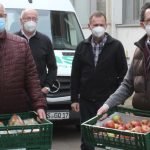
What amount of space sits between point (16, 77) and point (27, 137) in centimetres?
83

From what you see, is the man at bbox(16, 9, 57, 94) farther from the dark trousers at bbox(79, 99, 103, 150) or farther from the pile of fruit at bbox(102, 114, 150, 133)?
the pile of fruit at bbox(102, 114, 150, 133)

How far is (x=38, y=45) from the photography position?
6.26 metres

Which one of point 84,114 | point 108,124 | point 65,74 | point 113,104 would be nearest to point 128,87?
point 113,104

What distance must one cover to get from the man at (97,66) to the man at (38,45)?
0.52 metres

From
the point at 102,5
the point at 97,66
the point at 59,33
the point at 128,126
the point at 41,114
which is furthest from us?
the point at 102,5

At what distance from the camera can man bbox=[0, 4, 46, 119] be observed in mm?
4492

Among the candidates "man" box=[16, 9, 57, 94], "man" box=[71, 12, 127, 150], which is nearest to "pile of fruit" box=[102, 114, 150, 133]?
"man" box=[71, 12, 127, 150]

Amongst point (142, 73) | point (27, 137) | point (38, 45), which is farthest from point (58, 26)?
point (27, 137)

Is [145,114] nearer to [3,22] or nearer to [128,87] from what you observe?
[128,87]

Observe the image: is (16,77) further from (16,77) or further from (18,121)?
(18,121)

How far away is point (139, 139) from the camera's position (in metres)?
3.58

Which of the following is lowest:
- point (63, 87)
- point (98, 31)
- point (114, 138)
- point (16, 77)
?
point (63, 87)

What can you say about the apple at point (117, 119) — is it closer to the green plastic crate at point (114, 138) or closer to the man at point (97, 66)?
the green plastic crate at point (114, 138)

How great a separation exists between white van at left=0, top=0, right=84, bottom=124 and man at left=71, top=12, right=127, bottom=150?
201 centimetres
